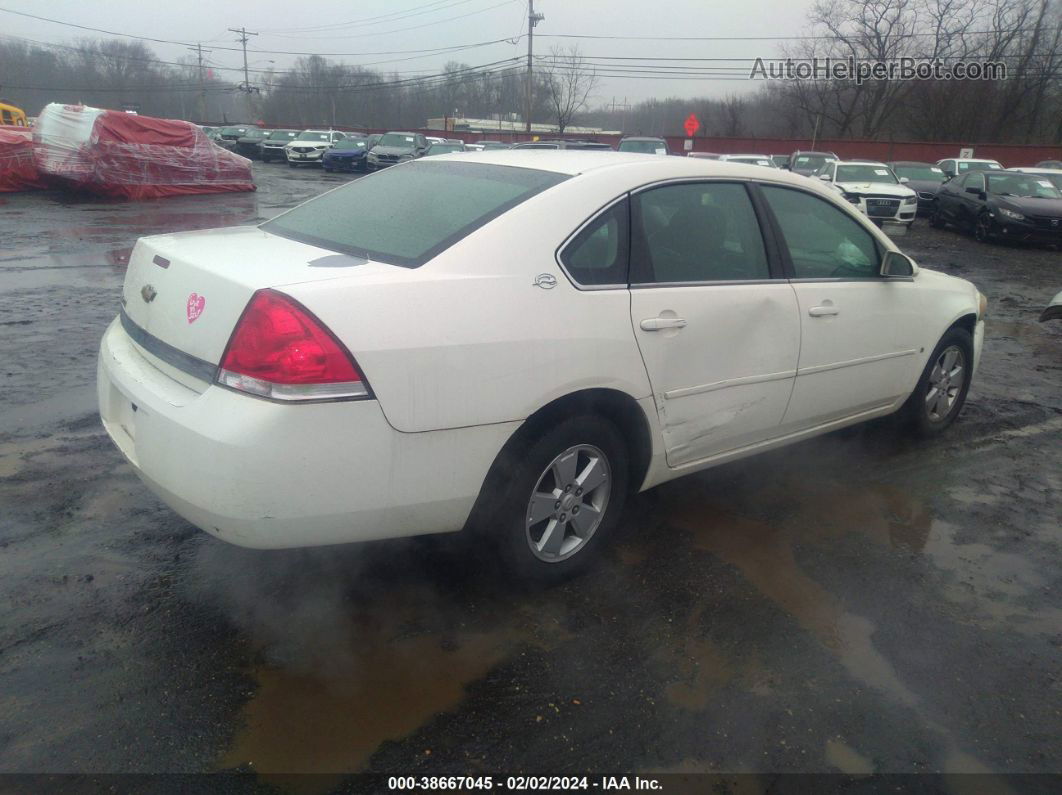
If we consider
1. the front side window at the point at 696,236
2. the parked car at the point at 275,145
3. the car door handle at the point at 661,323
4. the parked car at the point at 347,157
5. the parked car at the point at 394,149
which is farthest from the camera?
the parked car at the point at 275,145

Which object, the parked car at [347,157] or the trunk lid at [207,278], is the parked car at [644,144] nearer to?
the parked car at [347,157]

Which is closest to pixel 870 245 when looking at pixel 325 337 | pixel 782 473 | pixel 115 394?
pixel 782 473

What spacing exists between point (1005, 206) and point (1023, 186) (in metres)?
1.35

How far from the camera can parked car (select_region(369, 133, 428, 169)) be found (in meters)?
30.1

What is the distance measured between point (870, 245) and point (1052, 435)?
6.85 feet

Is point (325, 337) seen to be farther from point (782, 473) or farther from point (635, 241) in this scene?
point (782, 473)

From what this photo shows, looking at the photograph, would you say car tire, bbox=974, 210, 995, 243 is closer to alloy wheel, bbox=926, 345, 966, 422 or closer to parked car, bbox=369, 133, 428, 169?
alloy wheel, bbox=926, 345, 966, 422

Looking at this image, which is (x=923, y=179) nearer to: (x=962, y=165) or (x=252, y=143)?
(x=962, y=165)

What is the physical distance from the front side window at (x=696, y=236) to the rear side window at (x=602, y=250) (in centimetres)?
6

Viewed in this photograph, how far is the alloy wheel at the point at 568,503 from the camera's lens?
9.77 feet

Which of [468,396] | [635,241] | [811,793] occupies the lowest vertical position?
[811,793]

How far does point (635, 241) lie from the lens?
3164 mm

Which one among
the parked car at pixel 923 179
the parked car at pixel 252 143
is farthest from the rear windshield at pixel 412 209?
the parked car at pixel 252 143

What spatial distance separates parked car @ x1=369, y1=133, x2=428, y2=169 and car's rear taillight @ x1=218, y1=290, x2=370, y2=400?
28.6 m
